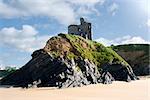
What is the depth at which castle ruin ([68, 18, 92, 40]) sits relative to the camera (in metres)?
59.2

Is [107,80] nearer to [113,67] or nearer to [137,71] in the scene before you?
[113,67]

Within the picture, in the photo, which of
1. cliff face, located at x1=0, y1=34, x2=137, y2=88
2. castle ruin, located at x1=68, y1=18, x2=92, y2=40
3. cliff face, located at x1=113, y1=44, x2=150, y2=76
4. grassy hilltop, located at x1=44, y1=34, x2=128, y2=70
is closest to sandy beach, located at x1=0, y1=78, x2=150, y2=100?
cliff face, located at x1=0, y1=34, x2=137, y2=88

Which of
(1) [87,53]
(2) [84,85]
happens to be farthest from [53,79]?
(1) [87,53]

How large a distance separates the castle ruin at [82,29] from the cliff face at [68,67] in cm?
1210

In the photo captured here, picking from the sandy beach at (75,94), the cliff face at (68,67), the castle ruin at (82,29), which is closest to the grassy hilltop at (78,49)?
the cliff face at (68,67)

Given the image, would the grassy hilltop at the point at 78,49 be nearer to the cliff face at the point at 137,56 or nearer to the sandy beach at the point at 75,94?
the sandy beach at the point at 75,94

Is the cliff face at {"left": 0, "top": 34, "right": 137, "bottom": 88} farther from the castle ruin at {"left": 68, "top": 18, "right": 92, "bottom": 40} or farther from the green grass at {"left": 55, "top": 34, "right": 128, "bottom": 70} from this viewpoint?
the castle ruin at {"left": 68, "top": 18, "right": 92, "bottom": 40}

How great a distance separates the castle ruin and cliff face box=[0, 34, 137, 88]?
12.1 metres

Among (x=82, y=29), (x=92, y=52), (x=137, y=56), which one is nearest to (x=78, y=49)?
(x=92, y=52)

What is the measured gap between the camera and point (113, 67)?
45250 millimetres

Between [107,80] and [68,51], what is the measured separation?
245 inches

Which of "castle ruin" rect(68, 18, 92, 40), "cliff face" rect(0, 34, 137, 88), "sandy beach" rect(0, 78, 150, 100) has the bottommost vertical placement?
"sandy beach" rect(0, 78, 150, 100)

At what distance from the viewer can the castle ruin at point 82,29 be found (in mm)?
59250

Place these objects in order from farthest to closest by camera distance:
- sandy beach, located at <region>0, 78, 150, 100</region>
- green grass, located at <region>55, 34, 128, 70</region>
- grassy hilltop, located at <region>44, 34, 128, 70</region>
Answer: green grass, located at <region>55, 34, 128, 70</region>, grassy hilltop, located at <region>44, 34, 128, 70</region>, sandy beach, located at <region>0, 78, 150, 100</region>
